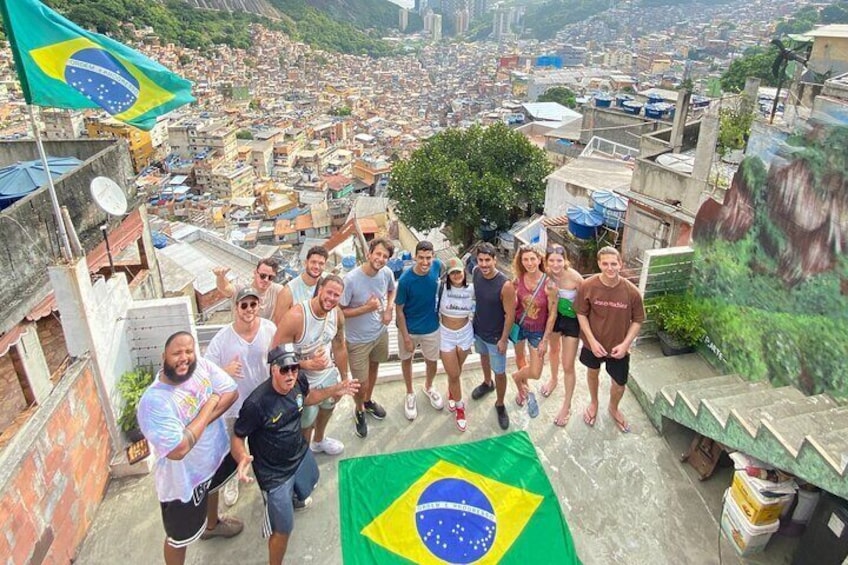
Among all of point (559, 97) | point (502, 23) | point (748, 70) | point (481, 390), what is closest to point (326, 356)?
point (481, 390)

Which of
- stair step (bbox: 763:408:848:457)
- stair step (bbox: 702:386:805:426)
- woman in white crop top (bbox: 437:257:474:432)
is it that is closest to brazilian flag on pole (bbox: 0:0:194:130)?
woman in white crop top (bbox: 437:257:474:432)

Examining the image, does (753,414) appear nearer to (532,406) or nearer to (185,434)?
(532,406)

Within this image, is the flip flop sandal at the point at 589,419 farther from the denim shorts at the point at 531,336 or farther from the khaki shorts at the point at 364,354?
the khaki shorts at the point at 364,354

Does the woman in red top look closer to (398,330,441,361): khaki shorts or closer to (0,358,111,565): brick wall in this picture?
(398,330,441,361): khaki shorts

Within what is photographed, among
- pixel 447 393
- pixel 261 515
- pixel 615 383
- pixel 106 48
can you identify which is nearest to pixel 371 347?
pixel 447 393

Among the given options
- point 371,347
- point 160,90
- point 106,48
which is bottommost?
point 371,347

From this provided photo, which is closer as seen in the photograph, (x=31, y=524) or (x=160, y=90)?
(x=31, y=524)

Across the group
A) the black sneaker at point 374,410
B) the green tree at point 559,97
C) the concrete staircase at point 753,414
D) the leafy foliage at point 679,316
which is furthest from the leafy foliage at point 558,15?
the black sneaker at point 374,410

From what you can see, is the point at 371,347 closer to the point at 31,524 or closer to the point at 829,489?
the point at 31,524
